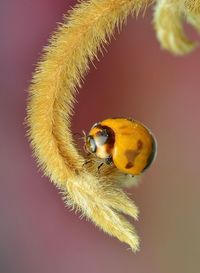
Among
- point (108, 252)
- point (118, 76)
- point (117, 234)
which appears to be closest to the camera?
point (117, 234)

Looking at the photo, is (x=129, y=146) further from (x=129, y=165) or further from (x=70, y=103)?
(x=70, y=103)

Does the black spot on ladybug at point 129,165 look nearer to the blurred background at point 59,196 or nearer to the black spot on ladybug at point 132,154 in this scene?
the black spot on ladybug at point 132,154

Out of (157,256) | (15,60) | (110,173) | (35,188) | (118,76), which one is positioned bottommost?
(157,256)

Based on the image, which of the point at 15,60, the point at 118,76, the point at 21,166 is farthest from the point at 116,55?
the point at 21,166

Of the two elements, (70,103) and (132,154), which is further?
(132,154)

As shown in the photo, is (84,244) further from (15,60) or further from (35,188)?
(15,60)

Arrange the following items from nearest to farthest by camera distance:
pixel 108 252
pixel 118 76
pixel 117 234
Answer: pixel 117 234, pixel 108 252, pixel 118 76

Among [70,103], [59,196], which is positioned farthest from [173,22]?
[59,196]
